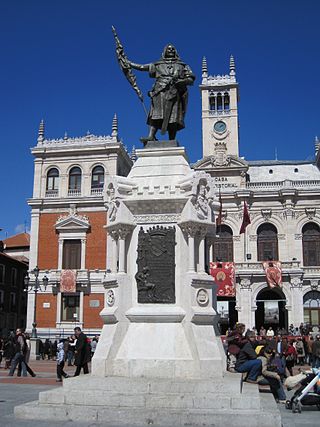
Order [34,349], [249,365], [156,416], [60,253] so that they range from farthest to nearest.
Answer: [60,253] < [34,349] < [249,365] < [156,416]

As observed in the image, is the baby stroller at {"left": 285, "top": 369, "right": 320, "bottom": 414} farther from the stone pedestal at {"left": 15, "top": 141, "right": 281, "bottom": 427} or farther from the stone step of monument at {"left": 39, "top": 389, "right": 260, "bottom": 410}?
the stone step of monument at {"left": 39, "top": 389, "right": 260, "bottom": 410}

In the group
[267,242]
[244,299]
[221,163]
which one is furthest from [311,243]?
[221,163]

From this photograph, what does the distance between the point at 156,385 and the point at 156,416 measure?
609 mm

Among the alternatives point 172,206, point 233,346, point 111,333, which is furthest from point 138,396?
point 233,346

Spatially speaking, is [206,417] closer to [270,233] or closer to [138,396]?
[138,396]

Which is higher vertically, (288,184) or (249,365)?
(288,184)

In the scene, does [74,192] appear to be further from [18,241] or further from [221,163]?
[18,241]

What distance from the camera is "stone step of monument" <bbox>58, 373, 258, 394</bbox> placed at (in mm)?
7777

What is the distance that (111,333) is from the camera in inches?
358

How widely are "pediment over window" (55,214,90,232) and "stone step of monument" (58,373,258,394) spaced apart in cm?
3532

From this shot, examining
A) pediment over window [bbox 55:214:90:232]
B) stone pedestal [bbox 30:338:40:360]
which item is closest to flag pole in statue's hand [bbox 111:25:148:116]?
stone pedestal [bbox 30:338:40:360]

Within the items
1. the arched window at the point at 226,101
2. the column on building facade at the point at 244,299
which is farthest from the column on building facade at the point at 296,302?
the arched window at the point at 226,101

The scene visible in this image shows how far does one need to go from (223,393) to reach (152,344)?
166 centimetres

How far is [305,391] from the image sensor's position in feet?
31.7
